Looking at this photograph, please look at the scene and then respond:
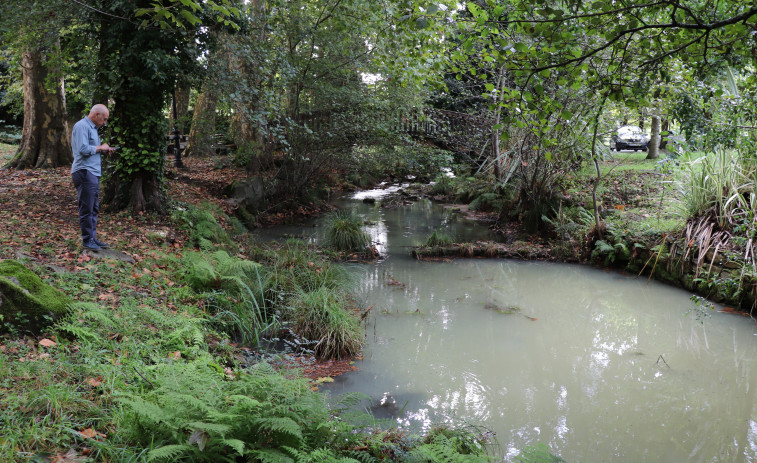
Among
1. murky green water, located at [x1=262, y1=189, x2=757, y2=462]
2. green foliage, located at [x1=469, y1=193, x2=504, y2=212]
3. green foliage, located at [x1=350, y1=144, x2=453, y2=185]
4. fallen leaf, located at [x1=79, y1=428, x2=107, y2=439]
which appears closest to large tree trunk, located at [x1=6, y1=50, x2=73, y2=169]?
green foliage, located at [x1=350, y1=144, x2=453, y2=185]

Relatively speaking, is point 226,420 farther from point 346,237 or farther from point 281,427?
point 346,237

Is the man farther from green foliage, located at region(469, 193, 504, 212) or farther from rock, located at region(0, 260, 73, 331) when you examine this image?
green foliage, located at region(469, 193, 504, 212)

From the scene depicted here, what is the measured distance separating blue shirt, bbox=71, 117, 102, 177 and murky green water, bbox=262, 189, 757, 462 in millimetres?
3926

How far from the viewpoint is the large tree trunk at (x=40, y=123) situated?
1180 centimetres

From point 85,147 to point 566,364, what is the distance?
20.0 feet

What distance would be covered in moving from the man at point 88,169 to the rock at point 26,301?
6.31ft

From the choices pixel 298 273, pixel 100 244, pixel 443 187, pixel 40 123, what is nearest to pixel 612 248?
pixel 298 273

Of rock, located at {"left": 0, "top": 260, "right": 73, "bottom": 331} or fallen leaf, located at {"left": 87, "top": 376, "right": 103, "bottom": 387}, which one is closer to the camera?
fallen leaf, located at {"left": 87, "top": 376, "right": 103, "bottom": 387}

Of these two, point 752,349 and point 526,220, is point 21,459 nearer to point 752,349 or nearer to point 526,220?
point 752,349

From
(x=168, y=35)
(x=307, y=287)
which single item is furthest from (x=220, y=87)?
(x=307, y=287)

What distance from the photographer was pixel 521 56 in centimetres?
354

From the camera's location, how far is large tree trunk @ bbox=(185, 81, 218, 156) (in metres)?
13.5

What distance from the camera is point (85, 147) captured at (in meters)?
5.76

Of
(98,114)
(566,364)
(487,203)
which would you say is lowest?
(566,364)
